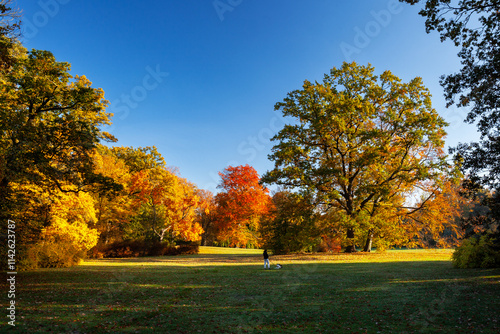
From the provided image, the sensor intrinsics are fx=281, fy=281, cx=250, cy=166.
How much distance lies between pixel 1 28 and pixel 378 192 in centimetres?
2721

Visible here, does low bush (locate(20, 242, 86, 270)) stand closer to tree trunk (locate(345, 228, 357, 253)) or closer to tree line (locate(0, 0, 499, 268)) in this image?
tree line (locate(0, 0, 499, 268))

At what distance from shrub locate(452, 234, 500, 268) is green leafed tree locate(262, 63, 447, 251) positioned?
8294 mm

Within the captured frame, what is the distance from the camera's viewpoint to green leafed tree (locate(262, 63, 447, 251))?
25672 millimetres

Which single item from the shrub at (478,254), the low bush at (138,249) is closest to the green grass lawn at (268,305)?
the shrub at (478,254)

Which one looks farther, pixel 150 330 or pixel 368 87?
pixel 368 87

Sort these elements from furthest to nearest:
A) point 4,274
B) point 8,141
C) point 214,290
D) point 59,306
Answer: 1. point 4,274
2. point 8,141
3. point 214,290
4. point 59,306

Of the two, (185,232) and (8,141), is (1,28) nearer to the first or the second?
(8,141)

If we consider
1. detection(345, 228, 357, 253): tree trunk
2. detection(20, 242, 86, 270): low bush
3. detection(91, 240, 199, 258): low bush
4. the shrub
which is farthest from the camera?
detection(91, 240, 199, 258): low bush

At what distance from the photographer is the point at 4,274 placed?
15.1 metres

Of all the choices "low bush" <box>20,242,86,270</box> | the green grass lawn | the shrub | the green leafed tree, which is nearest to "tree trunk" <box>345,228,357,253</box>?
the green leafed tree

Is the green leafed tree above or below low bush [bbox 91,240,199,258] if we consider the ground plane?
above

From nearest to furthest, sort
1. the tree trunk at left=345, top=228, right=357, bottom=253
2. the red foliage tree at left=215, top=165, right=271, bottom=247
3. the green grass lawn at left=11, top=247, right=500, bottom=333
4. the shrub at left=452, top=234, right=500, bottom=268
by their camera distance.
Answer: the green grass lawn at left=11, top=247, right=500, bottom=333, the shrub at left=452, top=234, right=500, bottom=268, the tree trunk at left=345, top=228, right=357, bottom=253, the red foliage tree at left=215, top=165, right=271, bottom=247

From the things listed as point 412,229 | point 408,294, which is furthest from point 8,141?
point 412,229

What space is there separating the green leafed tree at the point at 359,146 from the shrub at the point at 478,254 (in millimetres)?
8294
